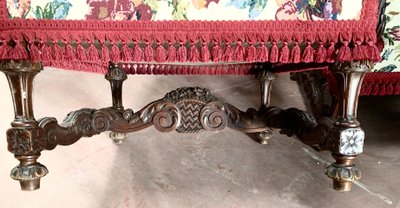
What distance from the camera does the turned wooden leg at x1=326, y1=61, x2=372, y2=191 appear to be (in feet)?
2.41

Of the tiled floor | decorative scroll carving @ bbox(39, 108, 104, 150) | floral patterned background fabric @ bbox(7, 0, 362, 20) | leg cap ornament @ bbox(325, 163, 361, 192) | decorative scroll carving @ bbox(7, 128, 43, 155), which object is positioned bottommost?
the tiled floor

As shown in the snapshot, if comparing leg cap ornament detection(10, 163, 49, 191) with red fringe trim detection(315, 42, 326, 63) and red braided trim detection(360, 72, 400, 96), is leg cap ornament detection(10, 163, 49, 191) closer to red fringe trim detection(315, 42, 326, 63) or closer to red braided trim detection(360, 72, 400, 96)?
red fringe trim detection(315, 42, 326, 63)

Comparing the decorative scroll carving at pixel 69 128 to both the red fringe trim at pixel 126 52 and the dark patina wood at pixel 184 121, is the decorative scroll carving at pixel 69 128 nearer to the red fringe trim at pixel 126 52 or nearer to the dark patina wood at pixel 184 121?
the dark patina wood at pixel 184 121

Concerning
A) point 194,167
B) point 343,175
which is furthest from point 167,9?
point 194,167

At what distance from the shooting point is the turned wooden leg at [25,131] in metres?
0.73

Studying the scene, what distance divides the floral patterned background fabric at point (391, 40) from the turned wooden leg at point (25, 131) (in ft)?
2.14

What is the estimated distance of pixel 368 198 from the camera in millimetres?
1058

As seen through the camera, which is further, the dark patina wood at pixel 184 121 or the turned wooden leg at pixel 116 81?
the turned wooden leg at pixel 116 81

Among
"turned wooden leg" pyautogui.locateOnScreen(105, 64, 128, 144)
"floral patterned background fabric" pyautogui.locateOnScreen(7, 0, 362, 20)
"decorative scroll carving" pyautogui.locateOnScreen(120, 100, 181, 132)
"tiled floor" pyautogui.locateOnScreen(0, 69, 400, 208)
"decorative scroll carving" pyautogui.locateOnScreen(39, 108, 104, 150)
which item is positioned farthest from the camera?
"turned wooden leg" pyautogui.locateOnScreen(105, 64, 128, 144)

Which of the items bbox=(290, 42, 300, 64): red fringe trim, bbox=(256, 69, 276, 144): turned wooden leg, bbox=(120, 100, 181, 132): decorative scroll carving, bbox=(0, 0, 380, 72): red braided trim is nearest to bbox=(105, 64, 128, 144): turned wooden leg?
bbox=(120, 100, 181, 132): decorative scroll carving

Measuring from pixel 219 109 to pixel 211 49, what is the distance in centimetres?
26

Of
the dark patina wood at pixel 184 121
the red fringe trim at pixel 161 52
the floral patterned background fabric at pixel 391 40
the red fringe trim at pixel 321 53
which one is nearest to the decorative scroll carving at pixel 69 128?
the dark patina wood at pixel 184 121

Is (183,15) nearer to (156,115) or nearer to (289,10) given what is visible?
(289,10)

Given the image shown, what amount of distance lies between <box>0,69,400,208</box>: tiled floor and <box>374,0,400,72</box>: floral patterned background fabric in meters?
0.31
